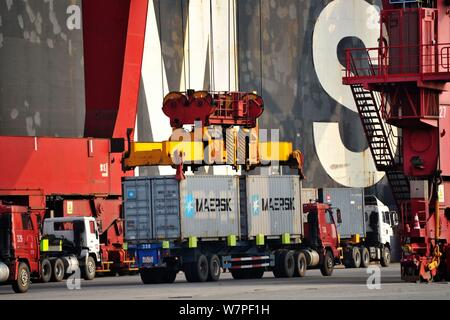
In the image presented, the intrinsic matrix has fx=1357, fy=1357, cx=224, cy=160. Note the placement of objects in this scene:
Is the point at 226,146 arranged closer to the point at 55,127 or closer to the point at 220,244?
the point at 220,244

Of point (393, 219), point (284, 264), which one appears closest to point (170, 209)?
point (284, 264)

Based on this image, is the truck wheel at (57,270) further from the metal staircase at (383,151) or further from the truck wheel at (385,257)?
the truck wheel at (385,257)

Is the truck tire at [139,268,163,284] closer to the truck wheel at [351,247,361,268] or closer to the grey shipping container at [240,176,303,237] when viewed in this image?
the grey shipping container at [240,176,303,237]

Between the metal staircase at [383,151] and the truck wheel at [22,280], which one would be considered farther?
the metal staircase at [383,151]

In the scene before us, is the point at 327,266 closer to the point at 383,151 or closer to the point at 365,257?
the point at 365,257

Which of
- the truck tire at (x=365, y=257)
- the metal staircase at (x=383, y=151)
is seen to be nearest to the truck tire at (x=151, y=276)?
the metal staircase at (x=383, y=151)

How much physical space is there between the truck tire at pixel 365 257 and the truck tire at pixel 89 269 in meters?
13.9

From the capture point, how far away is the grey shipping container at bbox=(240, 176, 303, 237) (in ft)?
158

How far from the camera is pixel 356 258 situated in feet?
199

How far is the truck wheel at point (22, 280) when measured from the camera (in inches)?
1635

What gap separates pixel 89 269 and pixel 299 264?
8.66 meters

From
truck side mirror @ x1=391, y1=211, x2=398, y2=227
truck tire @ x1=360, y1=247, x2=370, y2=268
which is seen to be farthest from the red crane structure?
truck side mirror @ x1=391, y1=211, x2=398, y2=227

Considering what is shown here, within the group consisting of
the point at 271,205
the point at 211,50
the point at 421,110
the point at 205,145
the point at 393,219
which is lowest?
the point at 393,219

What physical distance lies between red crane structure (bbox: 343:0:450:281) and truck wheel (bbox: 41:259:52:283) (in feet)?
45.9
